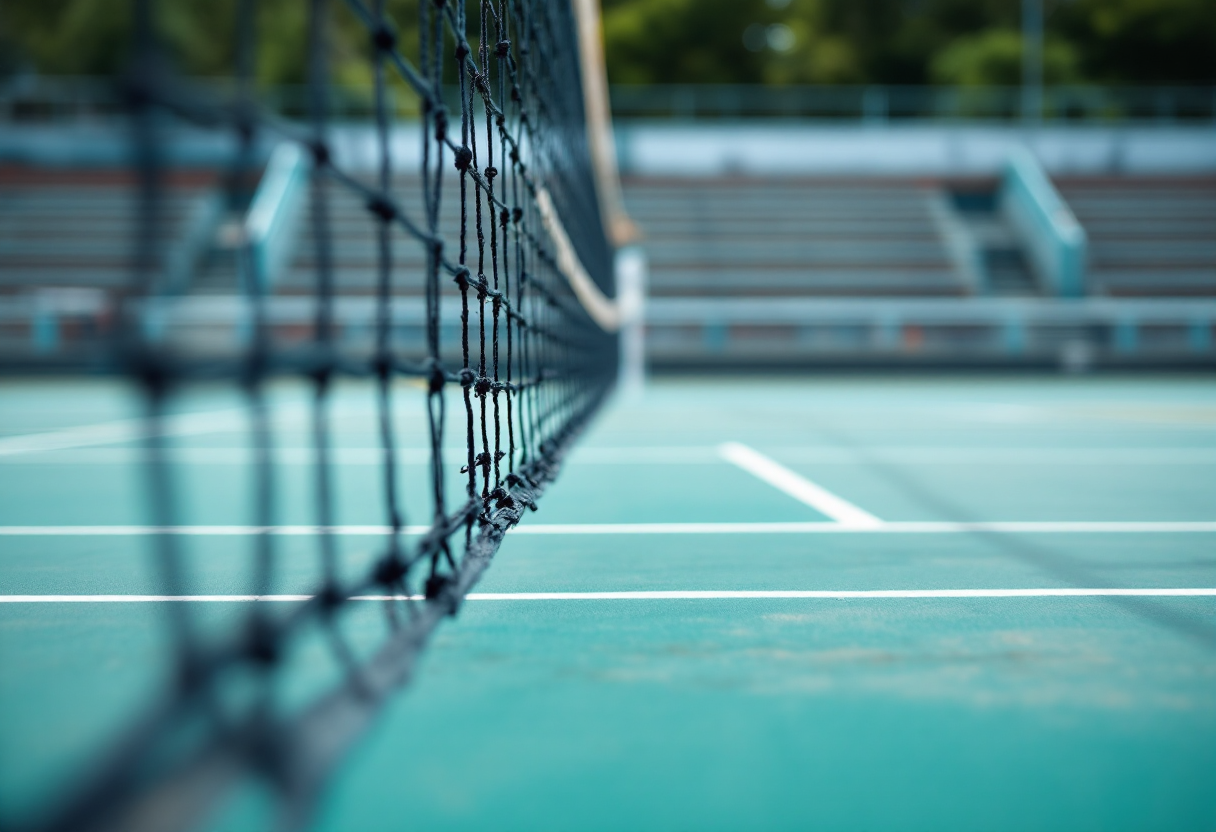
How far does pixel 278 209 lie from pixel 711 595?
12.9 metres

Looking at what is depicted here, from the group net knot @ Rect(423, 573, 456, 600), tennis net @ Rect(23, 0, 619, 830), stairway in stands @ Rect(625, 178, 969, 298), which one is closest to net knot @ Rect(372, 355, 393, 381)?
tennis net @ Rect(23, 0, 619, 830)

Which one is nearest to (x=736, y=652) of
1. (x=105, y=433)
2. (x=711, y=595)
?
(x=711, y=595)

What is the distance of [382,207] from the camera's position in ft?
4.52

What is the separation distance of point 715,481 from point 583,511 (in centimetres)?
75

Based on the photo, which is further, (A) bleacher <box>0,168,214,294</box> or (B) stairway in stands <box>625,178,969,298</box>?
(B) stairway in stands <box>625,178,969,298</box>

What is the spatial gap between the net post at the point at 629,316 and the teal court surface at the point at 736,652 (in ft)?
13.2

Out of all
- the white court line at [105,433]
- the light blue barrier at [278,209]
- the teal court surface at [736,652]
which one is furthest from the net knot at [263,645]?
the light blue barrier at [278,209]

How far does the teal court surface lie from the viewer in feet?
3.27

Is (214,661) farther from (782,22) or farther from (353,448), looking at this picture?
(782,22)

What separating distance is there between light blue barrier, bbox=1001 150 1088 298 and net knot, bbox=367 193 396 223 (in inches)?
543

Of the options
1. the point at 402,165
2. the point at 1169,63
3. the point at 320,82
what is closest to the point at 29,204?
the point at 402,165

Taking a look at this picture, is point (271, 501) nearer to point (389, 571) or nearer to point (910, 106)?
point (389, 571)

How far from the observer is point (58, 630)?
155 cm

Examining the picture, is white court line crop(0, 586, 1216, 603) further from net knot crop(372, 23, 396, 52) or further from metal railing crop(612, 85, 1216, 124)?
metal railing crop(612, 85, 1216, 124)
